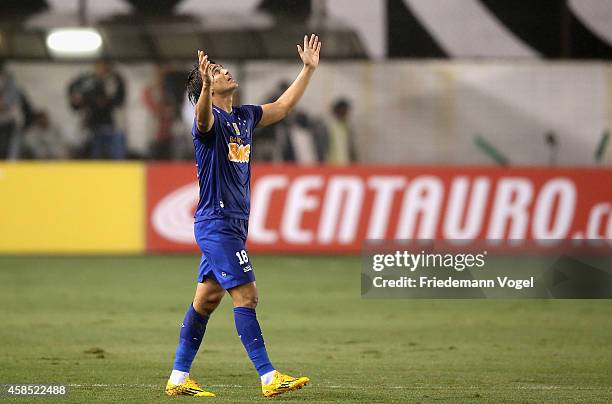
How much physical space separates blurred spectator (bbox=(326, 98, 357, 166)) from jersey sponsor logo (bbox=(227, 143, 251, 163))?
15101 mm

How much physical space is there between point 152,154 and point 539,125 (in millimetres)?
7415

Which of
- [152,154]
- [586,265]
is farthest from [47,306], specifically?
[152,154]

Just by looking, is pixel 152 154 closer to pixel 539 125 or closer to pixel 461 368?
pixel 539 125

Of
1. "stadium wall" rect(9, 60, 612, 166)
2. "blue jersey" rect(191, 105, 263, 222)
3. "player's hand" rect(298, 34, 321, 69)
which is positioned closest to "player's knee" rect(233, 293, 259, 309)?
"blue jersey" rect(191, 105, 263, 222)

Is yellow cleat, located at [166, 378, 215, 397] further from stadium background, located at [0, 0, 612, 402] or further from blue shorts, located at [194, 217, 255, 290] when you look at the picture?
blue shorts, located at [194, 217, 255, 290]

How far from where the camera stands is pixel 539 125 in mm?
23812

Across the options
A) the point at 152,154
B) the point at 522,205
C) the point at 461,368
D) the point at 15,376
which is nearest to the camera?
the point at 15,376

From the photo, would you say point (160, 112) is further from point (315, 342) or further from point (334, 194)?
point (315, 342)

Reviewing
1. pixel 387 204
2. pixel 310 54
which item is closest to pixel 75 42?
pixel 387 204

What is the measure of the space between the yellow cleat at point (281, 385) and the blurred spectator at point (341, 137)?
1547 cm

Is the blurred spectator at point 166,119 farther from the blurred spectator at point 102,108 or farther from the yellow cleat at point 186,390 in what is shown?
the yellow cleat at point 186,390

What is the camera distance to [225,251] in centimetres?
759

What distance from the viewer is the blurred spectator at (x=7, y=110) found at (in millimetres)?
22844

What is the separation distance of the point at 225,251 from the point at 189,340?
67cm
